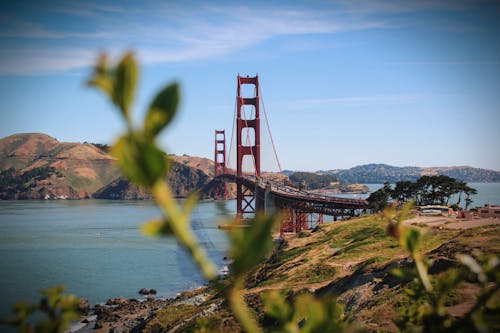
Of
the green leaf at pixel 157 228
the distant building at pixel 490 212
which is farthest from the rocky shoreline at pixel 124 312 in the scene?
the green leaf at pixel 157 228

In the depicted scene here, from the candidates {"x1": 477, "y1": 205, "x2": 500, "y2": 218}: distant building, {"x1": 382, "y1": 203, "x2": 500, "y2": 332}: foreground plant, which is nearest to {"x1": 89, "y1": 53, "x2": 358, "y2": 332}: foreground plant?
{"x1": 382, "y1": 203, "x2": 500, "y2": 332}: foreground plant

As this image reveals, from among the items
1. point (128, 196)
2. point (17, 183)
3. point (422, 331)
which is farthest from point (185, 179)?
point (422, 331)

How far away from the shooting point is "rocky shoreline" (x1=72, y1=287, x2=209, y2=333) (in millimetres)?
27116

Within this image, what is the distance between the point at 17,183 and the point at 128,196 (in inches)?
1798

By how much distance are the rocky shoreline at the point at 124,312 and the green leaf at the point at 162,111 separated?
24686 millimetres

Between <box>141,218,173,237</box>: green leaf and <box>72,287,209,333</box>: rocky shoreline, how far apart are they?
24.5 metres

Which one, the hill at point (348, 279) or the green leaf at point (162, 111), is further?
the hill at point (348, 279)

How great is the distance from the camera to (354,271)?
21.6m

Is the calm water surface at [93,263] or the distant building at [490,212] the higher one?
the distant building at [490,212]

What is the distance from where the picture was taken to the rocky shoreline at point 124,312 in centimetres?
2712

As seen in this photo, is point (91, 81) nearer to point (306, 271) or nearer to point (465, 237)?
point (465, 237)

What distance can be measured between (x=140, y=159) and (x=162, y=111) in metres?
0.16

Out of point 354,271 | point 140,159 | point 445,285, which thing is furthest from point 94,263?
point 140,159

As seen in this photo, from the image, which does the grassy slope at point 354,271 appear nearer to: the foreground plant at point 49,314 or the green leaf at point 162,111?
the foreground plant at point 49,314
